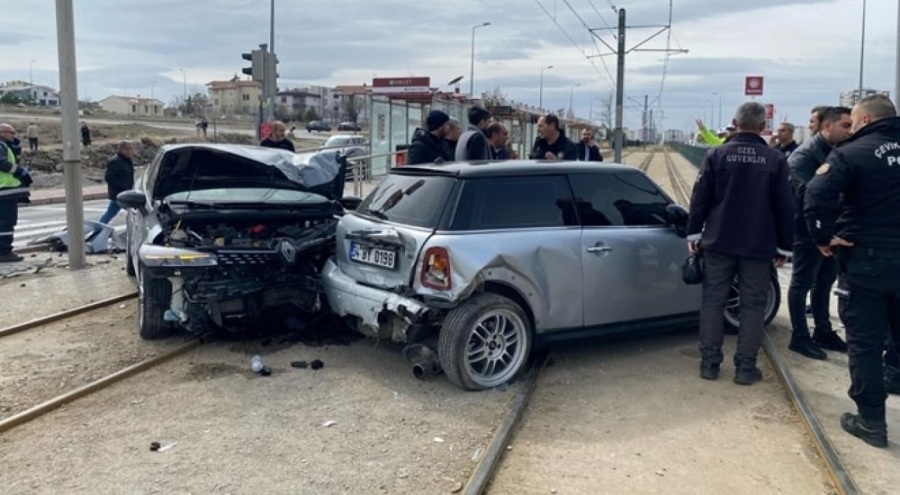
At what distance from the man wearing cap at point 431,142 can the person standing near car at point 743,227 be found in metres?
3.47

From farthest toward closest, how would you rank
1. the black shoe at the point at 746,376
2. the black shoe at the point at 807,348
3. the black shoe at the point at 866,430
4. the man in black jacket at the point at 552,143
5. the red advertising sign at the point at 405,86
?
the red advertising sign at the point at 405,86 → the man in black jacket at the point at 552,143 → the black shoe at the point at 807,348 → the black shoe at the point at 746,376 → the black shoe at the point at 866,430

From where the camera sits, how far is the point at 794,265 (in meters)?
6.60

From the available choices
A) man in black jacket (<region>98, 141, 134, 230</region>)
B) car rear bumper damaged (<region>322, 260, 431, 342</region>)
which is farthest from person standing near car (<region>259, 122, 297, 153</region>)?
car rear bumper damaged (<region>322, 260, 431, 342</region>)

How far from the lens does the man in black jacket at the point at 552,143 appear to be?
9469mm

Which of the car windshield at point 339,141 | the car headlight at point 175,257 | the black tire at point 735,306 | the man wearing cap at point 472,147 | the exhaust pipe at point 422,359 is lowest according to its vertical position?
the exhaust pipe at point 422,359

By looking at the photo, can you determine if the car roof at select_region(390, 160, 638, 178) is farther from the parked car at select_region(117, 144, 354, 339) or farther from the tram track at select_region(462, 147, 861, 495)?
the tram track at select_region(462, 147, 861, 495)

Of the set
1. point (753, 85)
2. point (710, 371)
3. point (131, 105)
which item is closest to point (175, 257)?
point (710, 371)

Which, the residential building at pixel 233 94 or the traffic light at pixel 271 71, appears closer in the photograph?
the traffic light at pixel 271 71

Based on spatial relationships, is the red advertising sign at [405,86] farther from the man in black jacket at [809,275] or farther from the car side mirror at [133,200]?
the man in black jacket at [809,275]

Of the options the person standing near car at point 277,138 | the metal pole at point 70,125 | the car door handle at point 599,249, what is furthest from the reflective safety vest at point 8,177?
the car door handle at point 599,249

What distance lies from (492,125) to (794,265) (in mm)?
3986

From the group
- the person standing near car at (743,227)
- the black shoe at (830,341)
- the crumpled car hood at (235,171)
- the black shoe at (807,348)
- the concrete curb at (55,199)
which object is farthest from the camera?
the concrete curb at (55,199)

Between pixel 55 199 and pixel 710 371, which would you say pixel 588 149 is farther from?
pixel 55 199

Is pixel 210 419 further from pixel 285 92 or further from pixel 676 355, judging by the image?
pixel 285 92
